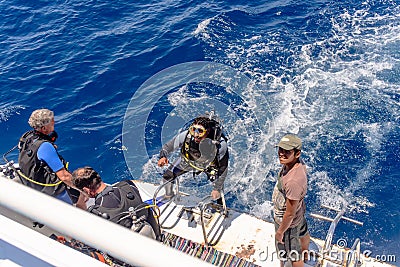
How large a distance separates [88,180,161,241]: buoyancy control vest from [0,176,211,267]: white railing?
6.22 feet

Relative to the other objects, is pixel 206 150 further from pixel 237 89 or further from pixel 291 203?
pixel 237 89

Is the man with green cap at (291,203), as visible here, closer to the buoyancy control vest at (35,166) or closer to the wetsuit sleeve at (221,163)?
the wetsuit sleeve at (221,163)

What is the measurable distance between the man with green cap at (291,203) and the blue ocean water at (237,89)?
7.71ft

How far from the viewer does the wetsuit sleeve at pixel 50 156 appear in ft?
16.9

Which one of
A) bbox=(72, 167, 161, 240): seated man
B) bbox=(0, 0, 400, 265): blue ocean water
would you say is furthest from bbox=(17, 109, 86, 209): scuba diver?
bbox=(0, 0, 400, 265): blue ocean water

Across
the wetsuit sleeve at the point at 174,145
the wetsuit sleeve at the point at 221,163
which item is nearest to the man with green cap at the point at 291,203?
the wetsuit sleeve at the point at 221,163

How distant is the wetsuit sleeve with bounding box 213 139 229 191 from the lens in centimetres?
587

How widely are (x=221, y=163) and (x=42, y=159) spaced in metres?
2.44

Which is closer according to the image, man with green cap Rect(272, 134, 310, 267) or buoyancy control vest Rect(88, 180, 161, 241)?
buoyancy control vest Rect(88, 180, 161, 241)

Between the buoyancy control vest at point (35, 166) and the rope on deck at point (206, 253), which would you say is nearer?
the buoyancy control vest at point (35, 166)

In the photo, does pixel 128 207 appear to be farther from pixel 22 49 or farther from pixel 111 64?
pixel 22 49

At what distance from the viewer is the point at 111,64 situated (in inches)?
558

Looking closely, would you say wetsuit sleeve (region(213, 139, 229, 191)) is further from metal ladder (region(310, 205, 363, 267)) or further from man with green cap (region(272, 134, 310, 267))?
metal ladder (region(310, 205, 363, 267))

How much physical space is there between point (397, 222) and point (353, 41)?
7.02m
